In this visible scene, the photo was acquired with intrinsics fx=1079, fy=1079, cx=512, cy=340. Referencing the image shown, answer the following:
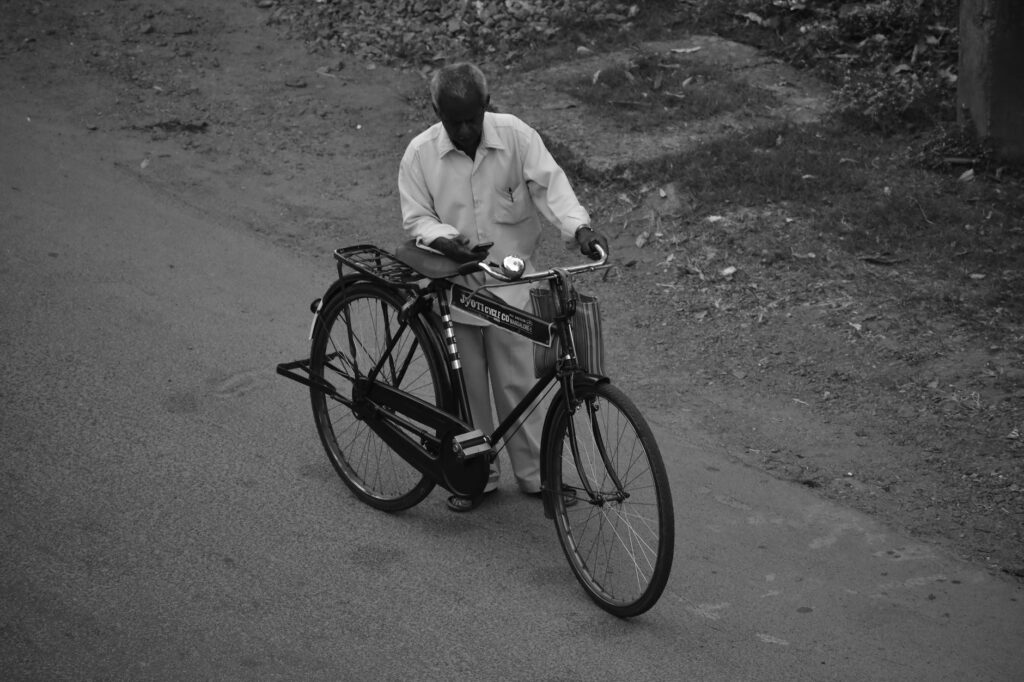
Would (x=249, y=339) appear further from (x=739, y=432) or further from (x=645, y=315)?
(x=739, y=432)

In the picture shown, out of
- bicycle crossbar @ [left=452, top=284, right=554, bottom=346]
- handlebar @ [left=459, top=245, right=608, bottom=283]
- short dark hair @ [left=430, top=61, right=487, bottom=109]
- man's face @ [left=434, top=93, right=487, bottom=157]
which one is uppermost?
short dark hair @ [left=430, top=61, right=487, bottom=109]

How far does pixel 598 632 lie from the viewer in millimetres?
3965

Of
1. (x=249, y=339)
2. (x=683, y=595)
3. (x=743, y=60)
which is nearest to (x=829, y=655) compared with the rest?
(x=683, y=595)

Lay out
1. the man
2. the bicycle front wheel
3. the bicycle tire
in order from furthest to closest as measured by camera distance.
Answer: the bicycle tire, the man, the bicycle front wheel

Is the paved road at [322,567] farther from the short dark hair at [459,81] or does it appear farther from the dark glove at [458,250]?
the short dark hair at [459,81]

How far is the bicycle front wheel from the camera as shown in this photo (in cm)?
378

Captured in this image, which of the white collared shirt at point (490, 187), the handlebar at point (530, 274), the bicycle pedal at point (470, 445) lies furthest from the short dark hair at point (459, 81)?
the bicycle pedal at point (470, 445)

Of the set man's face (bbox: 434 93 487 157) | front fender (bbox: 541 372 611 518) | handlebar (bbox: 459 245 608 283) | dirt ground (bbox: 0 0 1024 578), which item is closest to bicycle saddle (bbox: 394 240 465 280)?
handlebar (bbox: 459 245 608 283)

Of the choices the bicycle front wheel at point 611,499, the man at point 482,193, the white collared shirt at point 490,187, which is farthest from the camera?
the white collared shirt at point 490,187

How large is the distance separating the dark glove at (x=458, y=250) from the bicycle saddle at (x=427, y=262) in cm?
4

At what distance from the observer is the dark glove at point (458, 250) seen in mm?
4162

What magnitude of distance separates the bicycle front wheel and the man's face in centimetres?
114

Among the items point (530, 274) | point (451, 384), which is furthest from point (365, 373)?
point (530, 274)

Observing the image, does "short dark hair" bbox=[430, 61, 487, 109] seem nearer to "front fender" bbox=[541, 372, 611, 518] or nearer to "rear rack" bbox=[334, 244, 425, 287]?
"rear rack" bbox=[334, 244, 425, 287]
